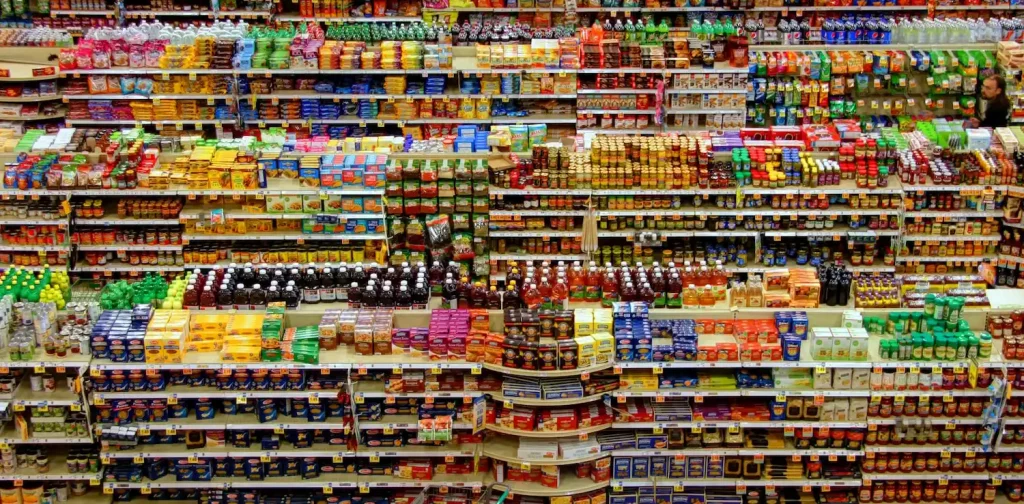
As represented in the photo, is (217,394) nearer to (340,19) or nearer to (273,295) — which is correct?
(273,295)

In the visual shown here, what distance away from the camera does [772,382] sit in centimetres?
768

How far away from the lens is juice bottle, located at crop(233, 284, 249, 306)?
8.07 m

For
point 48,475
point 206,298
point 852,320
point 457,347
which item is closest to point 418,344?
point 457,347

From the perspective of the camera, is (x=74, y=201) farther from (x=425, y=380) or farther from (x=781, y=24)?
(x=781, y=24)

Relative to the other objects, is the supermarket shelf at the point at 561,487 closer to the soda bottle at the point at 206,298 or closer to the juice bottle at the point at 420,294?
the juice bottle at the point at 420,294

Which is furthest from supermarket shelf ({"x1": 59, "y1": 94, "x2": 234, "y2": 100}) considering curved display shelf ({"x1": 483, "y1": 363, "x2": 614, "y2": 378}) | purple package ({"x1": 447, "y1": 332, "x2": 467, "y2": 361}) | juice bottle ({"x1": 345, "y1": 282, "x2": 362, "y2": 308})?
curved display shelf ({"x1": 483, "y1": 363, "x2": 614, "y2": 378})

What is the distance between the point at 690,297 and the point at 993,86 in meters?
6.24

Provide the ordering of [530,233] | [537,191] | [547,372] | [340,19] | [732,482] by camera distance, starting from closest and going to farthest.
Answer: [547,372]
[732,482]
[537,191]
[530,233]
[340,19]

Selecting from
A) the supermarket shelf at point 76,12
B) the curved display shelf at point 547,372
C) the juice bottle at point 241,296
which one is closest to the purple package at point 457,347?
the curved display shelf at point 547,372

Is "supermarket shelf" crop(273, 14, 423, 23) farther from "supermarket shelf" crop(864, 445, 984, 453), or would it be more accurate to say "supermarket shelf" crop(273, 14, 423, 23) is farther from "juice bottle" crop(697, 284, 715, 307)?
"supermarket shelf" crop(864, 445, 984, 453)

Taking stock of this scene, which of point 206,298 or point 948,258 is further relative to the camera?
point 948,258

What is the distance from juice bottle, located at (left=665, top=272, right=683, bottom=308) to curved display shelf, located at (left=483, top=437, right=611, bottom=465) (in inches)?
46.3

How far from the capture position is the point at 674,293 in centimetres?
812

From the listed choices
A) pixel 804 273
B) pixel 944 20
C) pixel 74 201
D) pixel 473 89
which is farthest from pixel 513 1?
pixel 804 273
